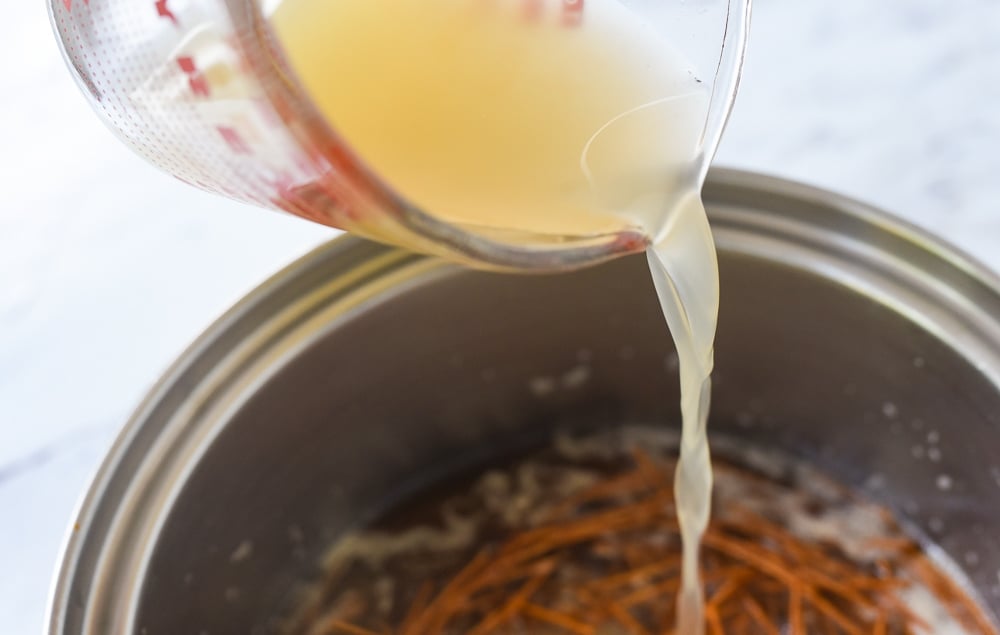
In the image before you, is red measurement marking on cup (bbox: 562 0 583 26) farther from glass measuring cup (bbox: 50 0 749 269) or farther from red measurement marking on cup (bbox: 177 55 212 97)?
red measurement marking on cup (bbox: 177 55 212 97)

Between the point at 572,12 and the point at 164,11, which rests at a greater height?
the point at 572,12

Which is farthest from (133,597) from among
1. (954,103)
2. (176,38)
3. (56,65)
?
(954,103)

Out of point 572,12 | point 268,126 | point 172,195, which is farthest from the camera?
point 172,195

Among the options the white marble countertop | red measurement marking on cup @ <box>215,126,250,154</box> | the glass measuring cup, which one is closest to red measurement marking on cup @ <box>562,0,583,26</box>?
the glass measuring cup

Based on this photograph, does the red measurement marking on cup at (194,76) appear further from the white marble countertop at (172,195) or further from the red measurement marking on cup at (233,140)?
the white marble countertop at (172,195)

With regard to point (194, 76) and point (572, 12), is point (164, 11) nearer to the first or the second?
point (194, 76)

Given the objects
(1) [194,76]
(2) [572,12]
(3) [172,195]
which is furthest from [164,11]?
(3) [172,195]

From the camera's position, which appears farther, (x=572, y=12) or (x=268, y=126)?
(x=572, y=12)

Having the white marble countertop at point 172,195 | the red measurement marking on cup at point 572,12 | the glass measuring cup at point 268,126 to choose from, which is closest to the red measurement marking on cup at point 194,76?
the glass measuring cup at point 268,126
